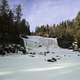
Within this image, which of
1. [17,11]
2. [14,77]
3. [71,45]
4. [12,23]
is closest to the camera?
[14,77]

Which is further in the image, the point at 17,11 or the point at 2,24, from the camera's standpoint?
the point at 17,11

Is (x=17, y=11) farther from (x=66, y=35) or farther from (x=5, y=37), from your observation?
(x=66, y=35)

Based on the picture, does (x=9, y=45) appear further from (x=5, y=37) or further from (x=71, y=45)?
(x=71, y=45)

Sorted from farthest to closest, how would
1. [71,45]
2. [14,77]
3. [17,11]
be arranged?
[71,45], [17,11], [14,77]

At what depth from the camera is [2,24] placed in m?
41.9

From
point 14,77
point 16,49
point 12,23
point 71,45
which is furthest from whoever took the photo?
point 71,45

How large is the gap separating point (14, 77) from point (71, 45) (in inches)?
1521

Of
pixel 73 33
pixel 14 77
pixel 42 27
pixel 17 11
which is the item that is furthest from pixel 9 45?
pixel 42 27

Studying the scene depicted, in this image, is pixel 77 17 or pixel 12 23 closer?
pixel 12 23

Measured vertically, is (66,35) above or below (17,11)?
below

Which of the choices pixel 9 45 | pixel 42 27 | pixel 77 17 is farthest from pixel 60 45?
pixel 42 27

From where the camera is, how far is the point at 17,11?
164 feet

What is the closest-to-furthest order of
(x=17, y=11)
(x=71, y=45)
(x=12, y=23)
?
(x=12, y=23)
(x=17, y=11)
(x=71, y=45)

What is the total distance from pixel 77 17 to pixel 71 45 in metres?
6.20
